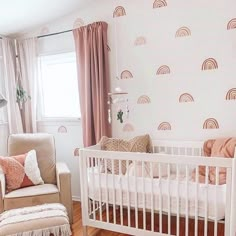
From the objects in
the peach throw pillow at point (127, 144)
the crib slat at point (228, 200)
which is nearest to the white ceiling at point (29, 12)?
the peach throw pillow at point (127, 144)

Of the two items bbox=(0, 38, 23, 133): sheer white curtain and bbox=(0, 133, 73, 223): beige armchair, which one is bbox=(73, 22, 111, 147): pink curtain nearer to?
bbox=(0, 133, 73, 223): beige armchair

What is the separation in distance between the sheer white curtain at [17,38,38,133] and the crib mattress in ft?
4.98

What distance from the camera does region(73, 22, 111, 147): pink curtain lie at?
9.27 ft

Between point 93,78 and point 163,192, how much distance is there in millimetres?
1512

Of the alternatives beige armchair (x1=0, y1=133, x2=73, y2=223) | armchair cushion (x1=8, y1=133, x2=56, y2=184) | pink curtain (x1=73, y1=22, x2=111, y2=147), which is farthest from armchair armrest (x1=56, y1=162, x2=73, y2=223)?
pink curtain (x1=73, y1=22, x2=111, y2=147)

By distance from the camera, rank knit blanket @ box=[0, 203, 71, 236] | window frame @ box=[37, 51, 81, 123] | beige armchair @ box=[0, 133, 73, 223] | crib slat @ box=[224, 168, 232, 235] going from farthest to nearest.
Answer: window frame @ box=[37, 51, 81, 123] < beige armchair @ box=[0, 133, 73, 223] < knit blanket @ box=[0, 203, 71, 236] < crib slat @ box=[224, 168, 232, 235]

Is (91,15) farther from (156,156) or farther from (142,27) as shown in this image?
(156,156)

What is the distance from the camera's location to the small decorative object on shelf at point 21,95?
3.27 metres

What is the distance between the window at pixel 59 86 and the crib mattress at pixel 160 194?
1225mm

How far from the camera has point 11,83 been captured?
3.27 metres

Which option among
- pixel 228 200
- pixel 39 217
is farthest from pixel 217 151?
pixel 39 217

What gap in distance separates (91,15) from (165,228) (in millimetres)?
2476

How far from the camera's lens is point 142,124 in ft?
9.34

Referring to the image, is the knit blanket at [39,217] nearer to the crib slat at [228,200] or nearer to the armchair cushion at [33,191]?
the armchair cushion at [33,191]
